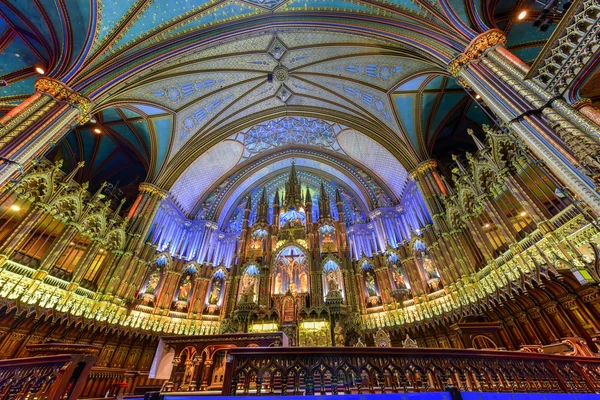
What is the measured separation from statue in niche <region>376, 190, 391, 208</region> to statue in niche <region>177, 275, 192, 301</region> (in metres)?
13.5

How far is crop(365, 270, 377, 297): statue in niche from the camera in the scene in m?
14.6

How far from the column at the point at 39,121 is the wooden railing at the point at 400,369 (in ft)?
29.8

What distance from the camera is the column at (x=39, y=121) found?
7375 mm

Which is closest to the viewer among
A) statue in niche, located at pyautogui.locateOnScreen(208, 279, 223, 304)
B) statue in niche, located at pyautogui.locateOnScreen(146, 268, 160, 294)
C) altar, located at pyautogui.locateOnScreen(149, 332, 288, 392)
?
altar, located at pyautogui.locateOnScreen(149, 332, 288, 392)

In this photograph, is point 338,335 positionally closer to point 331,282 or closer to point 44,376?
point 331,282

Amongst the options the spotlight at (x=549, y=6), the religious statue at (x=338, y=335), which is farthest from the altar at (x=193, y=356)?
the spotlight at (x=549, y=6)

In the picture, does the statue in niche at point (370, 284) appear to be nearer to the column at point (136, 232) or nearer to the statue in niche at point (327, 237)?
the statue in niche at point (327, 237)

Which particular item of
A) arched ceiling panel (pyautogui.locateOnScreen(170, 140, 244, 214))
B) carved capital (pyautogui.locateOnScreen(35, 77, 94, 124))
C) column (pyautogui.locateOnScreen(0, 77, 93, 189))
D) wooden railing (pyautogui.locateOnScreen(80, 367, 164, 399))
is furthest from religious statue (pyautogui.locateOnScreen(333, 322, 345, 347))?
carved capital (pyautogui.locateOnScreen(35, 77, 94, 124))

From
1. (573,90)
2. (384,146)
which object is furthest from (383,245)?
(573,90)

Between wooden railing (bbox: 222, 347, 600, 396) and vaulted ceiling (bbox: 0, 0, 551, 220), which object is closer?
wooden railing (bbox: 222, 347, 600, 396)

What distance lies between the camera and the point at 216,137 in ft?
60.0

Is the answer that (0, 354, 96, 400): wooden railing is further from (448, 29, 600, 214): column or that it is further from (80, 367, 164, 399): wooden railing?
(448, 29, 600, 214): column

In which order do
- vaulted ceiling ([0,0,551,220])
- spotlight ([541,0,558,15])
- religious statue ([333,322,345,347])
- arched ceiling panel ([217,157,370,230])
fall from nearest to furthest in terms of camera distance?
spotlight ([541,0,558,15]) < vaulted ceiling ([0,0,551,220]) < religious statue ([333,322,345,347]) < arched ceiling panel ([217,157,370,230])

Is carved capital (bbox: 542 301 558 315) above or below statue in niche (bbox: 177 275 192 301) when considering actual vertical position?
below
